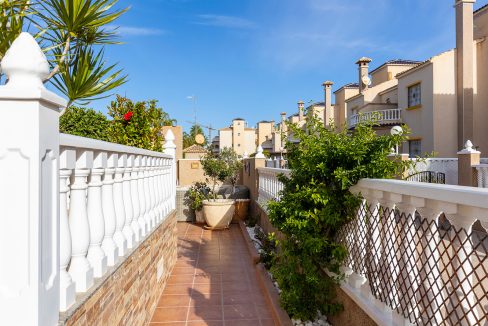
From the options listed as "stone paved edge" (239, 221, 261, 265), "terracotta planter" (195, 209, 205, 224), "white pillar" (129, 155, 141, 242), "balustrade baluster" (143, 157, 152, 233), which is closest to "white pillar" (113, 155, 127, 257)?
"white pillar" (129, 155, 141, 242)

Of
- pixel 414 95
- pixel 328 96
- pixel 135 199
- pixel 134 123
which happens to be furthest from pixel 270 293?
pixel 328 96

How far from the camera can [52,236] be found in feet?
4.99

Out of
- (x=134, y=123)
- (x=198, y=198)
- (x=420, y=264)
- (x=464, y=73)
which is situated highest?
(x=464, y=73)

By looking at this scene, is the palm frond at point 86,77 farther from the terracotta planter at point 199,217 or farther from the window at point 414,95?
the window at point 414,95

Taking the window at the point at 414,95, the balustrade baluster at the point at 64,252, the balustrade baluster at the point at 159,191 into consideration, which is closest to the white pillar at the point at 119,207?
the balustrade baluster at the point at 64,252

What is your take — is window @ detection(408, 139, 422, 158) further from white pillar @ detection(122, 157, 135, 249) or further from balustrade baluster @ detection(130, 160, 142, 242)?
white pillar @ detection(122, 157, 135, 249)

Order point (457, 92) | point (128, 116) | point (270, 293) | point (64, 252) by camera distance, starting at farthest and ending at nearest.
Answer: point (457, 92)
point (128, 116)
point (270, 293)
point (64, 252)

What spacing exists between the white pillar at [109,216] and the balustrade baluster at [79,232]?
420 millimetres

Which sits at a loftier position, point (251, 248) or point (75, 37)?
point (75, 37)

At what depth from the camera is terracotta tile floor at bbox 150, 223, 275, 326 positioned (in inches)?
149

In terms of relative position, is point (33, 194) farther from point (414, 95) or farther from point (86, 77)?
point (414, 95)

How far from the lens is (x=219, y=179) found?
33.6 feet

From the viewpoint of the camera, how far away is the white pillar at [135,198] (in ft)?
10.4

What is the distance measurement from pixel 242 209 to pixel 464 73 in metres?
14.2
